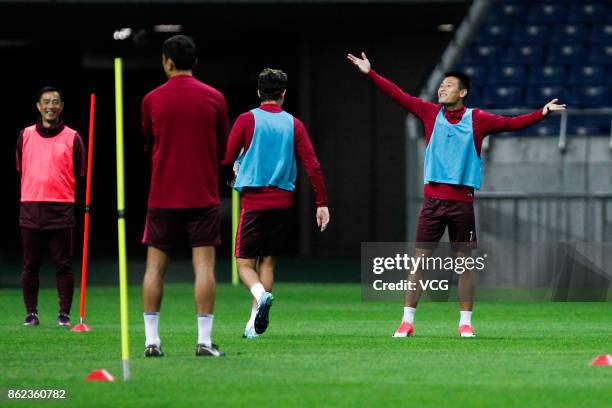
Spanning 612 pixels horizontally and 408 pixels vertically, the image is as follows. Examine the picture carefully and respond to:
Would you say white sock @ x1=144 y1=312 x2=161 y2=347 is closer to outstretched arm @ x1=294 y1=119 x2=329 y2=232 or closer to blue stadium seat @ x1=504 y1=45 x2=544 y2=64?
outstretched arm @ x1=294 y1=119 x2=329 y2=232

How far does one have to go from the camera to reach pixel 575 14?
24.7 metres

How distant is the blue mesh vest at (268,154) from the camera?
1095 centimetres

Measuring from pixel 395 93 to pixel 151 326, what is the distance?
2855mm

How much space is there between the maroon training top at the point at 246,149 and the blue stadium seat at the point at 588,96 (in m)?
12.6

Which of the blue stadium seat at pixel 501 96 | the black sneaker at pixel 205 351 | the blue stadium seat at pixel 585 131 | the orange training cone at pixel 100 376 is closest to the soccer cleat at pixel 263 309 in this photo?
the black sneaker at pixel 205 351

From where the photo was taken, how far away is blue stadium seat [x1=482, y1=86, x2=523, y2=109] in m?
22.9

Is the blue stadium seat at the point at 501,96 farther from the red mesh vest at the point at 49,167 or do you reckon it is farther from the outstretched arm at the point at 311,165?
the outstretched arm at the point at 311,165

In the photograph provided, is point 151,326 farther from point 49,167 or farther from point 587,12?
point 587,12

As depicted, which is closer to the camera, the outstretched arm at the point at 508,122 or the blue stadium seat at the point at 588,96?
the outstretched arm at the point at 508,122

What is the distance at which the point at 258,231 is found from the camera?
36.2 ft

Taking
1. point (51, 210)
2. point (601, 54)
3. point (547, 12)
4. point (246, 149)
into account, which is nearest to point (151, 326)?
point (246, 149)

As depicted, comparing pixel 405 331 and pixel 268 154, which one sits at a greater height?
pixel 268 154

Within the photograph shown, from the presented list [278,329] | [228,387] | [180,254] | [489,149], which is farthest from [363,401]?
[180,254]

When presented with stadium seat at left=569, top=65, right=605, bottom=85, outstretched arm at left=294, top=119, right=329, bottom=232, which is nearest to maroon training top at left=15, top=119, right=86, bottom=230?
outstretched arm at left=294, top=119, right=329, bottom=232
